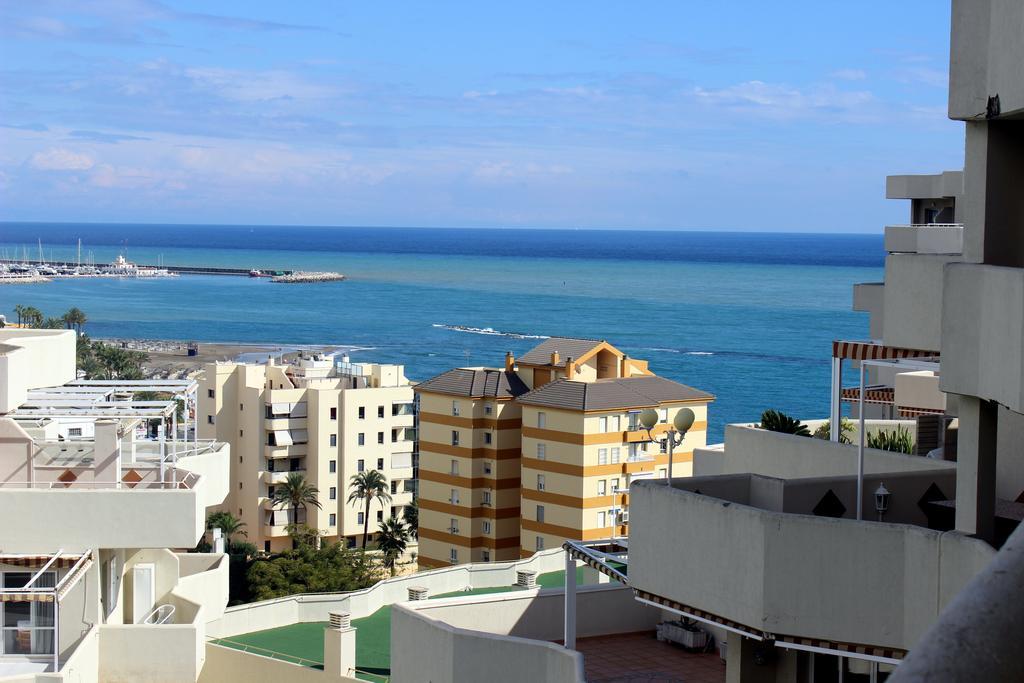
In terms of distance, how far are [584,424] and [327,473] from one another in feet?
116

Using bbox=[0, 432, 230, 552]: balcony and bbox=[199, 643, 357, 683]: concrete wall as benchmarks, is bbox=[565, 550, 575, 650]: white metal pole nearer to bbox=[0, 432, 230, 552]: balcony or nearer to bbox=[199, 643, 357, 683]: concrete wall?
bbox=[0, 432, 230, 552]: balcony

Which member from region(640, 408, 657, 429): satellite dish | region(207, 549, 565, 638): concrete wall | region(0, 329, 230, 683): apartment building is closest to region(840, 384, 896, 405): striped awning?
region(207, 549, 565, 638): concrete wall

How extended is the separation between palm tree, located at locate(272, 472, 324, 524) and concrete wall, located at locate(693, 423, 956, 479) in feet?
233

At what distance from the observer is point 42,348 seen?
21312 millimetres

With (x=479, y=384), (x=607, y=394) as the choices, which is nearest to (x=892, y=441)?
(x=607, y=394)

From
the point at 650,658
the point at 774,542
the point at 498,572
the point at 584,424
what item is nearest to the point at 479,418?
the point at 584,424

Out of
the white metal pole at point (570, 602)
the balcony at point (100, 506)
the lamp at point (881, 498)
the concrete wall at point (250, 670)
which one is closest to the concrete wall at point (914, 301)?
the lamp at point (881, 498)

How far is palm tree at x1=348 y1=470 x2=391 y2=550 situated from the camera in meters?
89.1

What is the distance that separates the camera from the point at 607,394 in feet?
206

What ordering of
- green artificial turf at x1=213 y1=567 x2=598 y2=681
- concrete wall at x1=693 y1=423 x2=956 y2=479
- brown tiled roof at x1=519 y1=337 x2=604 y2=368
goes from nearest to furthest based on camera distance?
concrete wall at x1=693 y1=423 x2=956 y2=479
green artificial turf at x1=213 y1=567 x2=598 y2=681
brown tiled roof at x1=519 y1=337 x2=604 y2=368

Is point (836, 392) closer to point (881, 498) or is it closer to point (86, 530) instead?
point (881, 498)

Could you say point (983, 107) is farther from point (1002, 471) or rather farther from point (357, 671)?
point (357, 671)

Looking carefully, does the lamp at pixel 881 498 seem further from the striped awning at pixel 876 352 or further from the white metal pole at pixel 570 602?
the white metal pole at pixel 570 602

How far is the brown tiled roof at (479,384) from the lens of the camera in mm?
65438
